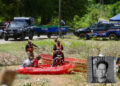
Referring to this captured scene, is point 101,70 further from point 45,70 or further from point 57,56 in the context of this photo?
point 57,56

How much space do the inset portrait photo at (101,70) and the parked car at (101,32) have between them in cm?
1973

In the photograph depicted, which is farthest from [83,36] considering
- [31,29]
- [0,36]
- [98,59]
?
[98,59]

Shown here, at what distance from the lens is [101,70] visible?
6402mm

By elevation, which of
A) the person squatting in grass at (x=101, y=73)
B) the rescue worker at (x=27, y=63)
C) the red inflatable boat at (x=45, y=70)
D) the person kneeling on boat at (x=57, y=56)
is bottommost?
the red inflatable boat at (x=45, y=70)

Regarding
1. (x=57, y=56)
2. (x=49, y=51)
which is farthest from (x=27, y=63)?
(x=49, y=51)

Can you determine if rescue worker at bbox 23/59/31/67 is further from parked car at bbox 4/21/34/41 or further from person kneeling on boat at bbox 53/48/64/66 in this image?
parked car at bbox 4/21/34/41

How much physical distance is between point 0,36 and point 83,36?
8.53 m

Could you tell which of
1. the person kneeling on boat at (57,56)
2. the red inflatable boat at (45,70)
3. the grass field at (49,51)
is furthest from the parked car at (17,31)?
the red inflatable boat at (45,70)

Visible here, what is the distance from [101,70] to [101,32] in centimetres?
2039

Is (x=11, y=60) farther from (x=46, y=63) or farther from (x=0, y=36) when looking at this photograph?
(x=0, y=36)

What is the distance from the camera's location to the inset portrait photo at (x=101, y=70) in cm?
634

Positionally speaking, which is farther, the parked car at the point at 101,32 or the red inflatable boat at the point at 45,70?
the parked car at the point at 101,32

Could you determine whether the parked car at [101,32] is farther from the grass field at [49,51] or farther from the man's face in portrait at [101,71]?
the man's face in portrait at [101,71]

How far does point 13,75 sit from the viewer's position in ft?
4.34
